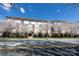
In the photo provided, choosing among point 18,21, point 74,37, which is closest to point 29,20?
point 18,21

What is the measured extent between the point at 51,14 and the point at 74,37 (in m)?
0.55

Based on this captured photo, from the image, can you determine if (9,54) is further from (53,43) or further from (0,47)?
(53,43)

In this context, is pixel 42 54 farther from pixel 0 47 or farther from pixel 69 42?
pixel 0 47

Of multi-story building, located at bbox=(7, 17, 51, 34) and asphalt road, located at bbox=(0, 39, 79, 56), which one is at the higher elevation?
multi-story building, located at bbox=(7, 17, 51, 34)

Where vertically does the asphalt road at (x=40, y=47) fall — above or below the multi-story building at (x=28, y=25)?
below

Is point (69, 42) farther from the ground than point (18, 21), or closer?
closer

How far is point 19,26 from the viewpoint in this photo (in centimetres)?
320

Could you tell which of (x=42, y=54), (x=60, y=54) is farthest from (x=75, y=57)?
(x=42, y=54)

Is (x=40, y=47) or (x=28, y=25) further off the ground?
(x=28, y=25)

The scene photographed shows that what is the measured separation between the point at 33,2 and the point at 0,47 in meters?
0.94

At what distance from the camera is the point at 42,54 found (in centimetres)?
313

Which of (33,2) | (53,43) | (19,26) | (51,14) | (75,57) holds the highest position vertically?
(33,2)

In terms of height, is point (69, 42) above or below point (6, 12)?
below

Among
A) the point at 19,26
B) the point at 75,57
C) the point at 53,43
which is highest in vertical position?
the point at 19,26
